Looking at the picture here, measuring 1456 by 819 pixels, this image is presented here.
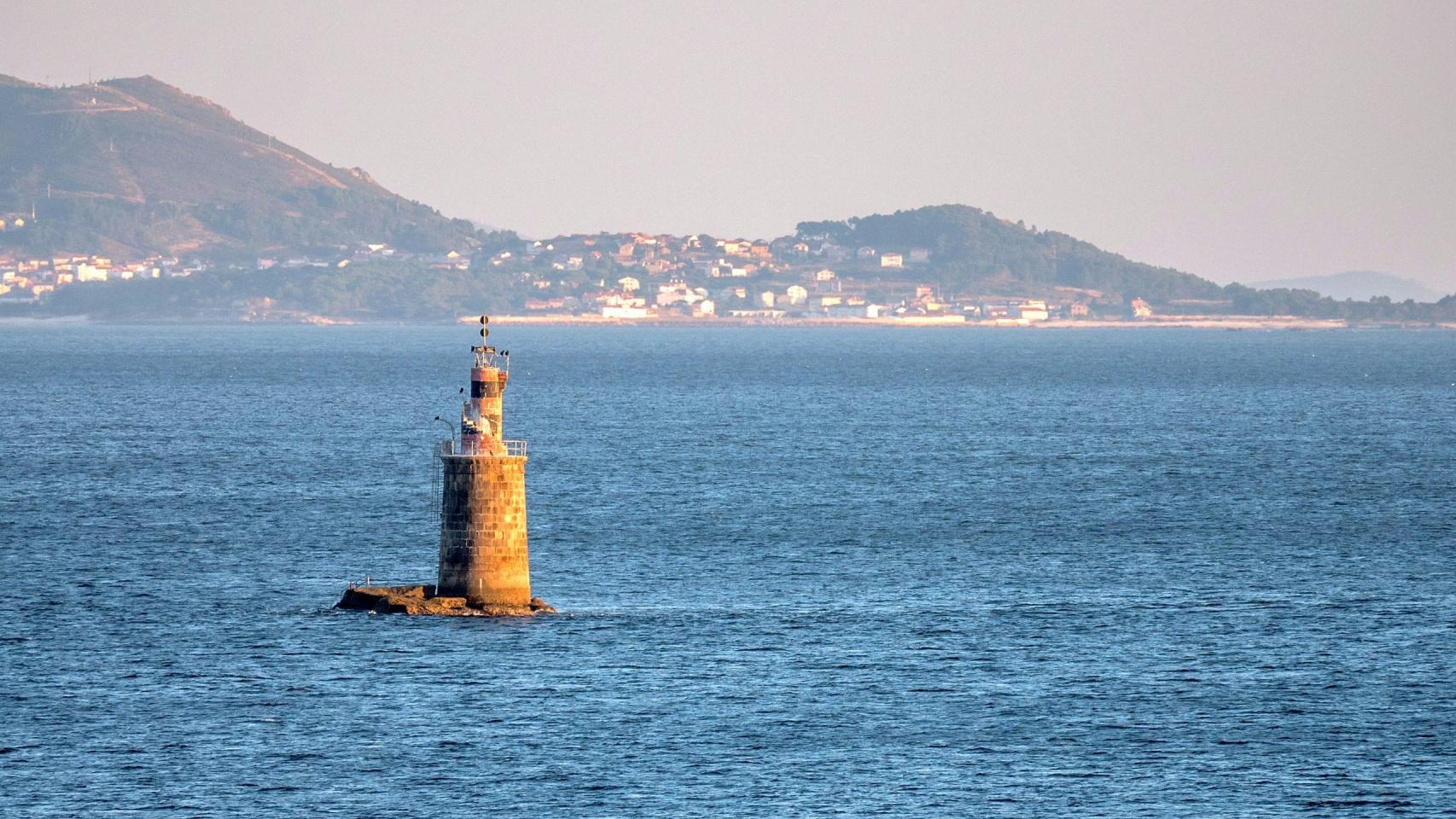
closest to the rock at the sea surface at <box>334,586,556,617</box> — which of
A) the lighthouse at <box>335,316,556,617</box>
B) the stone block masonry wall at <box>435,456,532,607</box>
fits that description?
the lighthouse at <box>335,316,556,617</box>

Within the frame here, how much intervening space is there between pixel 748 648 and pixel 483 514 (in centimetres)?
925

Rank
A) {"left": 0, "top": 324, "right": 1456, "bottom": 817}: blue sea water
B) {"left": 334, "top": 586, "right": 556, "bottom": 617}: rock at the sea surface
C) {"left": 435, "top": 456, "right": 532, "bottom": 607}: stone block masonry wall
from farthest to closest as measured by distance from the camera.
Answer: {"left": 334, "top": 586, "right": 556, "bottom": 617}: rock at the sea surface < {"left": 435, "top": 456, "right": 532, "bottom": 607}: stone block masonry wall < {"left": 0, "top": 324, "right": 1456, "bottom": 817}: blue sea water

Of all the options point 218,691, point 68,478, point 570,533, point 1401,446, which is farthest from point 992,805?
point 1401,446

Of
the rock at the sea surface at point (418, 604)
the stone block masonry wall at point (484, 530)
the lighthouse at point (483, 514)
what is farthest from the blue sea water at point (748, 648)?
the stone block masonry wall at point (484, 530)

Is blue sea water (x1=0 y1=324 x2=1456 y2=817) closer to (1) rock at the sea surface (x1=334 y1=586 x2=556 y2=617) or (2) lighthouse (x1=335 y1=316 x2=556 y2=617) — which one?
(1) rock at the sea surface (x1=334 y1=586 x2=556 y2=617)

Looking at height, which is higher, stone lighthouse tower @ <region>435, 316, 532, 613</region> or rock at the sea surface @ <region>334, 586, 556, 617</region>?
stone lighthouse tower @ <region>435, 316, 532, 613</region>

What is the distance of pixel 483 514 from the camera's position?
5962 centimetres

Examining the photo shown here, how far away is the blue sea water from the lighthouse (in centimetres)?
99

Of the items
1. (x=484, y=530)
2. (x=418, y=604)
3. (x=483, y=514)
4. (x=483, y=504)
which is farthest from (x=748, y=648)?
Answer: (x=418, y=604)

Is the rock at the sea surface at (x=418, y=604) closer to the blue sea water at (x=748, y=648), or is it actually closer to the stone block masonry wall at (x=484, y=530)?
the stone block masonry wall at (x=484, y=530)

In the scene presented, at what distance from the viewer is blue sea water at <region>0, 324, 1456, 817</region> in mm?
49312

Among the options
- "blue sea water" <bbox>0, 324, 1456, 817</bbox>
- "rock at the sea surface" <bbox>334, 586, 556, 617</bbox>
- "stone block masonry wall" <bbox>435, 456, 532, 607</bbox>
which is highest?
"stone block masonry wall" <bbox>435, 456, 532, 607</bbox>

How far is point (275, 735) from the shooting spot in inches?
2072

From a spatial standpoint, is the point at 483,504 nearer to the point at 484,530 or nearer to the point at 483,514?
the point at 483,514
